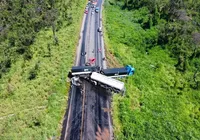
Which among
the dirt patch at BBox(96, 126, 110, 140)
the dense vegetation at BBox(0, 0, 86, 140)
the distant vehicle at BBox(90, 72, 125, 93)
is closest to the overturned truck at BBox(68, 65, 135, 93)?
the distant vehicle at BBox(90, 72, 125, 93)

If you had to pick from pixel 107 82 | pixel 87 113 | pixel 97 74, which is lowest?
pixel 87 113

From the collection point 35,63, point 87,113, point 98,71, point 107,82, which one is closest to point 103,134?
point 87,113

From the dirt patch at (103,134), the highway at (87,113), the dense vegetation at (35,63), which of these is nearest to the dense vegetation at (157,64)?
the dirt patch at (103,134)

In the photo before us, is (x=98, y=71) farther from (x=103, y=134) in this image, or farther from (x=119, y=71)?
(x=103, y=134)

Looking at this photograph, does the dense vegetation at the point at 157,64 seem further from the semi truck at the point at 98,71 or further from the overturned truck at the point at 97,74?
the semi truck at the point at 98,71

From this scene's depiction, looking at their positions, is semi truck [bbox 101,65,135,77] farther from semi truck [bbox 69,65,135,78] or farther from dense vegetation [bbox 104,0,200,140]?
dense vegetation [bbox 104,0,200,140]

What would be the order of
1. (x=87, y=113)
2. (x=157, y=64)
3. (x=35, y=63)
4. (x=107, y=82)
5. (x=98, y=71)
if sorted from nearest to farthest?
(x=87, y=113) → (x=107, y=82) → (x=98, y=71) → (x=35, y=63) → (x=157, y=64)
